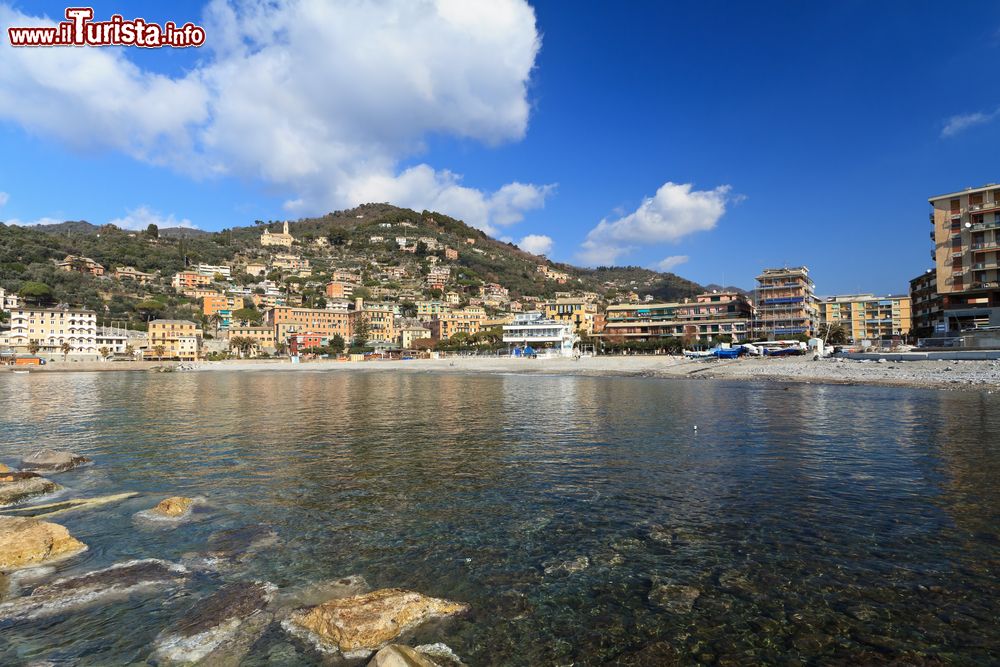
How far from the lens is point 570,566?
26.2 ft

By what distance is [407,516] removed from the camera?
10398 millimetres

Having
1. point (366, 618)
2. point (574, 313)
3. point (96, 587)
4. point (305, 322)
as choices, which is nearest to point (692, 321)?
point (574, 313)

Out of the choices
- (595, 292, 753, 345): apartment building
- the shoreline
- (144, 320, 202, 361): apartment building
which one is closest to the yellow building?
(595, 292, 753, 345): apartment building

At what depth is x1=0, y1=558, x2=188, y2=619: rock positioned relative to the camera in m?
6.78

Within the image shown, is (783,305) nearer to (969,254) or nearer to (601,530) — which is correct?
(969,254)

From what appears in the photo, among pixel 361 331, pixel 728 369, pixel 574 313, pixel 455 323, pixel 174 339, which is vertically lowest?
pixel 728 369

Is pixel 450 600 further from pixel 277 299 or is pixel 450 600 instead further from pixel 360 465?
pixel 277 299

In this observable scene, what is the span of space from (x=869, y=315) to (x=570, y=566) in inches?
6433

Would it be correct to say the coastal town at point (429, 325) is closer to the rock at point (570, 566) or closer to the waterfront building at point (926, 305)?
the waterfront building at point (926, 305)

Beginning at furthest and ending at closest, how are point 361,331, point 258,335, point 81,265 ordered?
point 81,265 < point 361,331 < point 258,335

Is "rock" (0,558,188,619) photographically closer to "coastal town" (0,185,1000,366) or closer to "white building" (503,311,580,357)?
"coastal town" (0,185,1000,366)

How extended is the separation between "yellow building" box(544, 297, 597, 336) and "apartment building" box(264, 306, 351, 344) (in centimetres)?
6138

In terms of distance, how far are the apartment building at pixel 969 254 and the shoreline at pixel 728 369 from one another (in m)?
19.9

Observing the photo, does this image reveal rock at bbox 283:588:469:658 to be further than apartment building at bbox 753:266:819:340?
No
